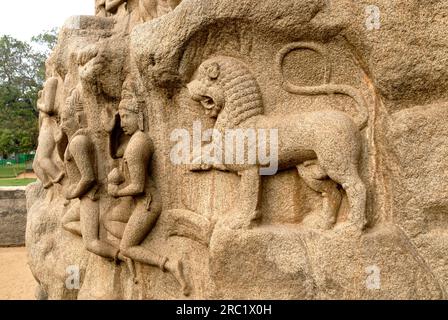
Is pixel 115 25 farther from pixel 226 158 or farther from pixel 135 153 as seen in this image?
pixel 226 158

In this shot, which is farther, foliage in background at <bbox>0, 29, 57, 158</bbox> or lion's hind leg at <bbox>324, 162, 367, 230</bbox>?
foliage in background at <bbox>0, 29, 57, 158</bbox>

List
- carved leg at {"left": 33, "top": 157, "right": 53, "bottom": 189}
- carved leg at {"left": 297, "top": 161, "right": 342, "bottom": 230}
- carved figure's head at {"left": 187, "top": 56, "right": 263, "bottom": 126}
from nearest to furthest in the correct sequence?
carved leg at {"left": 297, "top": 161, "right": 342, "bottom": 230}
carved figure's head at {"left": 187, "top": 56, "right": 263, "bottom": 126}
carved leg at {"left": 33, "top": 157, "right": 53, "bottom": 189}

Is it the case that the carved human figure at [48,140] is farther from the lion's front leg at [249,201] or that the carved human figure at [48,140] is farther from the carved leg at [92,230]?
the lion's front leg at [249,201]

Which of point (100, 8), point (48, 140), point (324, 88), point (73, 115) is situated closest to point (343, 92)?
point (324, 88)

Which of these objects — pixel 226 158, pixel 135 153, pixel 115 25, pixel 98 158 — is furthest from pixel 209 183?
pixel 115 25

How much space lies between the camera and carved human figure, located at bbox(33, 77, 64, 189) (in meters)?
4.33

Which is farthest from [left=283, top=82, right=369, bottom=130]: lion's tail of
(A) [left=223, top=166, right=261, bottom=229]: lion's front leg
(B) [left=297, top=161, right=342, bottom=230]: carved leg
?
(A) [left=223, top=166, right=261, bottom=229]: lion's front leg

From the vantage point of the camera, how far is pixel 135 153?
2.91 metres

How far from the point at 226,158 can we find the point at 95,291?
5.18ft

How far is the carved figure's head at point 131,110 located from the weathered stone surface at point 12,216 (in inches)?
196

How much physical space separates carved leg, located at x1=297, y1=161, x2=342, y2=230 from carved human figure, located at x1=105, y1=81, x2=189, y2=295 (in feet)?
3.54

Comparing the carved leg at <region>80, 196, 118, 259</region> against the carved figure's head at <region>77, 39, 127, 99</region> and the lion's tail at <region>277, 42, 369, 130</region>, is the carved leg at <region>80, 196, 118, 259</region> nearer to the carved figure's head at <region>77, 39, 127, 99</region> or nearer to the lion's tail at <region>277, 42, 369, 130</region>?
the carved figure's head at <region>77, 39, 127, 99</region>

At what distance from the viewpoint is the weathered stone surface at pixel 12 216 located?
718cm

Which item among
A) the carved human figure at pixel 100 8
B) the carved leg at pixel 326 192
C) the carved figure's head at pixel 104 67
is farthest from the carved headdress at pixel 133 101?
the carved human figure at pixel 100 8
